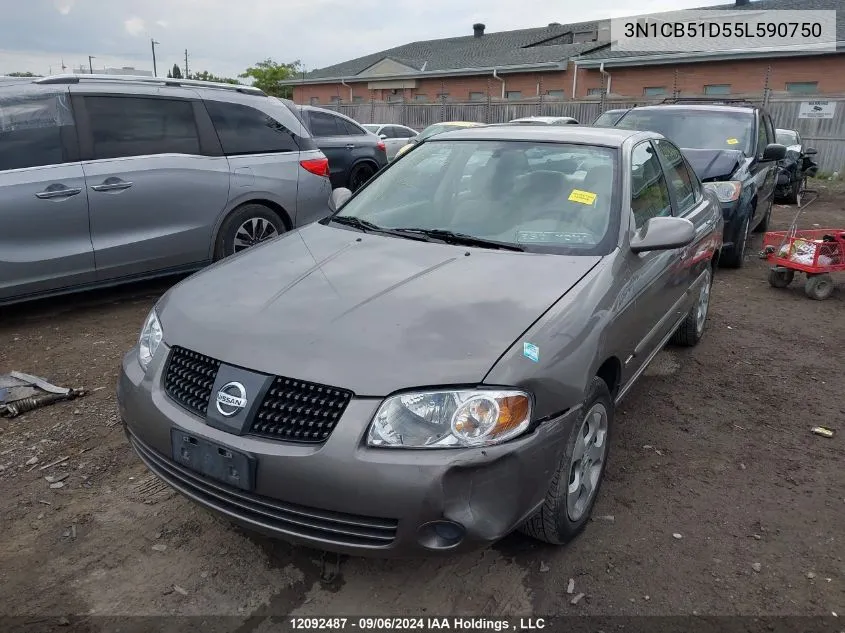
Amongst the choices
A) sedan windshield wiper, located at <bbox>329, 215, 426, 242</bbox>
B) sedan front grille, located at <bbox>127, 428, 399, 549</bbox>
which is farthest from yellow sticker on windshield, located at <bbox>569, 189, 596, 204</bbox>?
sedan front grille, located at <bbox>127, 428, 399, 549</bbox>

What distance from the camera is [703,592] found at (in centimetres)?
250

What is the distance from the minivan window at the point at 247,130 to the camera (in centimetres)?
606

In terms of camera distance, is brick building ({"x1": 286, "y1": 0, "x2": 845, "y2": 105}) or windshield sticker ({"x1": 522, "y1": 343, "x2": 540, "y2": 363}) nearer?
windshield sticker ({"x1": 522, "y1": 343, "x2": 540, "y2": 363})

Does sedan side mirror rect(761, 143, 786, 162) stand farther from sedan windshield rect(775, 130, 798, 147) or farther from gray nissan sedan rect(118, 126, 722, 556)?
sedan windshield rect(775, 130, 798, 147)

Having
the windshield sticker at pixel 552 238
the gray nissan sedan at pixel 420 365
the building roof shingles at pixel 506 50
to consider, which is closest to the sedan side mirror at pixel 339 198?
the gray nissan sedan at pixel 420 365

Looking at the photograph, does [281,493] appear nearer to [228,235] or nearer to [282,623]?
[282,623]

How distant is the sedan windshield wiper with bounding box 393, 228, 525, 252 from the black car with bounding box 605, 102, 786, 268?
4.94 meters

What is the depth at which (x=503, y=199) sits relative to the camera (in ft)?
11.1

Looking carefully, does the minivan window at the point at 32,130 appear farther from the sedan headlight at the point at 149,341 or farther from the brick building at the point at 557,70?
the brick building at the point at 557,70

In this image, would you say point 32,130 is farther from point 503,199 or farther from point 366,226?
point 503,199

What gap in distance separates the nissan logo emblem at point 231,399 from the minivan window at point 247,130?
4.35 m

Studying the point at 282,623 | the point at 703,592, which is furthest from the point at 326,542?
the point at 703,592

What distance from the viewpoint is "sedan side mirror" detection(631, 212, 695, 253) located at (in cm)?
309

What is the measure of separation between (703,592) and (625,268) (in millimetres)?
1386
